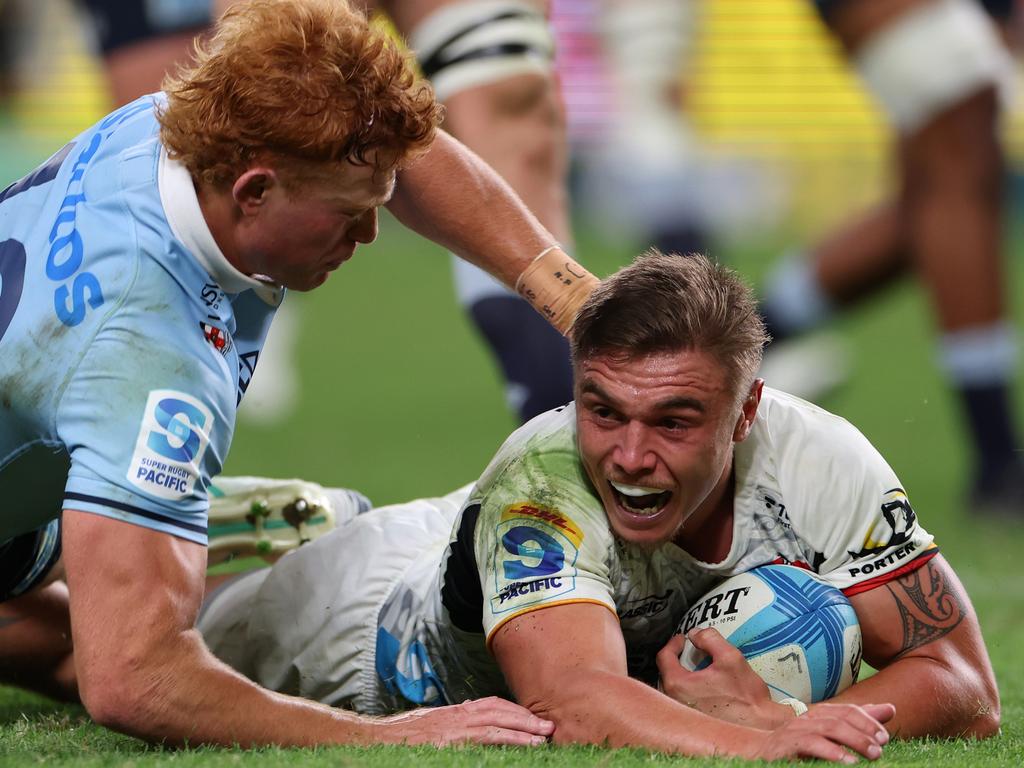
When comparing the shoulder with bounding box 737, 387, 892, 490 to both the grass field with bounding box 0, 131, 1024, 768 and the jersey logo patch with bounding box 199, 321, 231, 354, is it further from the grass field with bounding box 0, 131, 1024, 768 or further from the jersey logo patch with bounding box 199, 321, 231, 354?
the jersey logo patch with bounding box 199, 321, 231, 354

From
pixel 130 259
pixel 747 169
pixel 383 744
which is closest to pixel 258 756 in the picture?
pixel 383 744

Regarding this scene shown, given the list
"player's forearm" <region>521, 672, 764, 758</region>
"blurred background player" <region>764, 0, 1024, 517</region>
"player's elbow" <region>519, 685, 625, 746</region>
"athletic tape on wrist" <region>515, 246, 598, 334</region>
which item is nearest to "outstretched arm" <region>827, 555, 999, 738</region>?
"player's forearm" <region>521, 672, 764, 758</region>

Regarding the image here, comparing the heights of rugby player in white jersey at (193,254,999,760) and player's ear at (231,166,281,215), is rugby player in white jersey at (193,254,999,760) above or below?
below

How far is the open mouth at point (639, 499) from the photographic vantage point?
→ 3512 millimetres

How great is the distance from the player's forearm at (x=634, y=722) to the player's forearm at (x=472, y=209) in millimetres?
1200

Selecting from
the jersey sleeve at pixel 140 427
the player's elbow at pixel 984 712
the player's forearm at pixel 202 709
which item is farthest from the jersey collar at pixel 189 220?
the player's elbow at pixel 984 712

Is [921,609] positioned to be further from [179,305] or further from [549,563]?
[179,305]

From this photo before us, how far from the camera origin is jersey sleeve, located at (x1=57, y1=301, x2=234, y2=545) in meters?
3.23

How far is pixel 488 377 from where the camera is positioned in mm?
12352

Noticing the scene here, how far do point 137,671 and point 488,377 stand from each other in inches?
361

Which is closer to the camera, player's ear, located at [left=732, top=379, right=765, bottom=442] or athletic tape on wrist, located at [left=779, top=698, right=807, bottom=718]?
athletic tape on wrist, located at [left=779, top=698, right=807, bottom=718]

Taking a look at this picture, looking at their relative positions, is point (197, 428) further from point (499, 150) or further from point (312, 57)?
point (499, 150)

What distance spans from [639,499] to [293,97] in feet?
3.46

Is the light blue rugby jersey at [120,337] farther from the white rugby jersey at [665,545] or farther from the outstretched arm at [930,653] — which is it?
the outstretched arm at [930,653]
